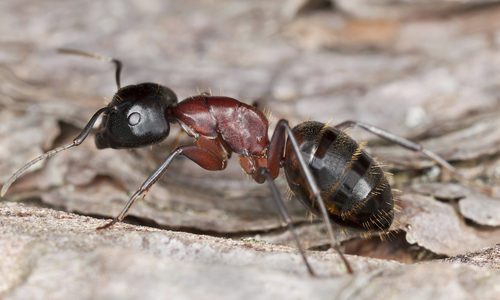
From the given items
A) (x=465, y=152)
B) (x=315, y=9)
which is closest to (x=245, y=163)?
(x=465, y=152)

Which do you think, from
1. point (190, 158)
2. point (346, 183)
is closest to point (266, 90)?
point (190, 158)

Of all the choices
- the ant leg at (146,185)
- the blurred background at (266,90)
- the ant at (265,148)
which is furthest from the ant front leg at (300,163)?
the ant leg at (146,185)

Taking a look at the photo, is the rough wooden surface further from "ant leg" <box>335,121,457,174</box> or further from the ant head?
"ant leg" <box>335,121,457,174</box>

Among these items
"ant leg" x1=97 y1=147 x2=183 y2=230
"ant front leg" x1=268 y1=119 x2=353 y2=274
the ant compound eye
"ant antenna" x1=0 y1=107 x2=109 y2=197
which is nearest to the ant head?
the ant compound eye

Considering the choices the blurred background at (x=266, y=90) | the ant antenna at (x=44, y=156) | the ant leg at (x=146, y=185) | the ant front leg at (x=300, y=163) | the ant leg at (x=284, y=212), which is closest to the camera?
the ant leg at (x=284, y=212)

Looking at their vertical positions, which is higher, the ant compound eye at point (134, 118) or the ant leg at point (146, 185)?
the ant compound eye at point (134, 118)

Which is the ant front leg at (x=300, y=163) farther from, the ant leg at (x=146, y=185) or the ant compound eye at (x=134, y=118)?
the ant compound eye at (x=134, y=118)

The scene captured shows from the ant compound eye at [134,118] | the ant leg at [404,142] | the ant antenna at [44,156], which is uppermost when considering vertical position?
the ant compound eye at [134,118]
